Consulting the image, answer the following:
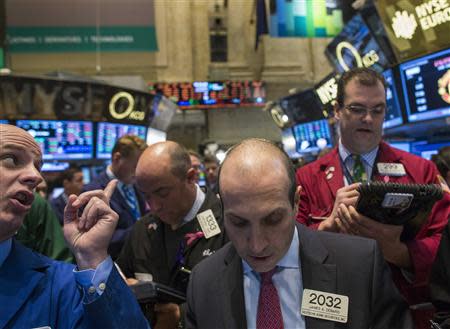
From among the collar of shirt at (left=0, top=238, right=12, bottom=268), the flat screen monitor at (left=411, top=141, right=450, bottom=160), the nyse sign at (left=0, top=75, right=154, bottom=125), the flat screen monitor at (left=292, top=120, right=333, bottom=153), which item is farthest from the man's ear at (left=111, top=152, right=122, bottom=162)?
the flat screen monitor at (left=292, top=120, right=333, bottom=153)

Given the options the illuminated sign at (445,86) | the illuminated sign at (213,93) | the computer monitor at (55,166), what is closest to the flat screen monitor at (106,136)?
the computer monitor at (55,166)

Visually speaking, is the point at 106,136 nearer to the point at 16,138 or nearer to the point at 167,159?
the point at 167,159

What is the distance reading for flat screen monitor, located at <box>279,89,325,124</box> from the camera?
8938 mm

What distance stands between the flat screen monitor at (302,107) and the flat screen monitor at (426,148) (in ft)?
11.3

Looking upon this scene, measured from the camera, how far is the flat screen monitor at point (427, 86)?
14.1ft

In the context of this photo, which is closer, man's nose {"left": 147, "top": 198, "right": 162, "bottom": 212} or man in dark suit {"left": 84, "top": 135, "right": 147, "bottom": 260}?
man's nose {"left": 147, "top": 198, "right": 162, "bottom": 212}

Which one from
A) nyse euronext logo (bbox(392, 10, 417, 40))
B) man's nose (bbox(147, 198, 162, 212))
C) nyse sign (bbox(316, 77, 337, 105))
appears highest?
nyse euronext logo (bbox(392, 10, 417, 40))

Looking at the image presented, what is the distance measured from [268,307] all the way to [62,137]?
6.67 metres

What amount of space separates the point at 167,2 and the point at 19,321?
48.8 feet

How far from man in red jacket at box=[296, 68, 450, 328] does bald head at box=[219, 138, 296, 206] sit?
42cm

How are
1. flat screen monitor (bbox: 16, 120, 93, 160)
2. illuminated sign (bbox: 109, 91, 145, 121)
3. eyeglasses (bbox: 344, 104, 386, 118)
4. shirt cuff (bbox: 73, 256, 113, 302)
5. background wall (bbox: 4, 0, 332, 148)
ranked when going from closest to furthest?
shirt cuff (bbox: 73, 256, 113, 302) < eyeglasses (bbox: 344, 104, 386, 118) < flat screen monitor (bbox: 16, 120, 93, 160) < illuminated sign (bbox: 109, 91, 145, 121) < background wall (bbox: 4, 0, 332, 148)

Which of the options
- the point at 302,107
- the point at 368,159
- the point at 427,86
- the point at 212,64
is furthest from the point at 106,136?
the point at 212,64

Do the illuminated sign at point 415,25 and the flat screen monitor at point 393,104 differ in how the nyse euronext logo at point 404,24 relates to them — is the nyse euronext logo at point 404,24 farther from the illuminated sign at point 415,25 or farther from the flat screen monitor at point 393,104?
the flat screen monitor at point 393,104

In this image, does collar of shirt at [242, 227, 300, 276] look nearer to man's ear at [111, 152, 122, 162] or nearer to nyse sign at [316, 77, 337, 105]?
man's ear at [111, 152, 122, 162]
